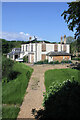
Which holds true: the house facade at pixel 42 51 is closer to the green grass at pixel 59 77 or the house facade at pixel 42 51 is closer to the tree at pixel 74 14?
the green grass at pixel 59 77

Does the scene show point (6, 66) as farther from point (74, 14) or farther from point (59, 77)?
point (74, 14)

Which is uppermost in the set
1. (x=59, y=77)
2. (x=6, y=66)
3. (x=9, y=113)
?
(x=6, y=66)

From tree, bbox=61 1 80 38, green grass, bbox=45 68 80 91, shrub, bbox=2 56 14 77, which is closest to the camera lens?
tree, bbox=61 1 80 38

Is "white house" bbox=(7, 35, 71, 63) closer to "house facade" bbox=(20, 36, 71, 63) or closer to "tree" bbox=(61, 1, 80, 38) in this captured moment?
"house facade" bbox=(20, 36, 71, 63)

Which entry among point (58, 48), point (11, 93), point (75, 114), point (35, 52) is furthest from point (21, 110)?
point (58, 48)

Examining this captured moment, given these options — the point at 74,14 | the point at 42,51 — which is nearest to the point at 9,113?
the point at 74,14

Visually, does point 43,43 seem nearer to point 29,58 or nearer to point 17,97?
point 29,58

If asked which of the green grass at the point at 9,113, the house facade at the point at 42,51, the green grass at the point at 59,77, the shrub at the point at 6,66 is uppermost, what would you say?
the house facade at the point at 42,51

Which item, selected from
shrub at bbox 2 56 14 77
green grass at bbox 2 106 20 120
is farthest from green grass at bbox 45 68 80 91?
shrub at bbox 2 56 14 77

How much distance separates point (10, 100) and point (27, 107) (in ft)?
Answer: 7.49

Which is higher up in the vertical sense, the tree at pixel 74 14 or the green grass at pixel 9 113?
the tree at pixel 74 14

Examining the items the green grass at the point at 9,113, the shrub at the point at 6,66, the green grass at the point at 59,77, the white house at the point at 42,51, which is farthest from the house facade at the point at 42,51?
the green grass at the point at 9,113

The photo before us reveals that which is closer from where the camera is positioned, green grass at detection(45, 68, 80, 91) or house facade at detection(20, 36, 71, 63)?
green grass at detection(45, 68, 80, 91)

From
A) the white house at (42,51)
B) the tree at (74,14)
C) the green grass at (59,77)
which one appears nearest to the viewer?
the tree at (74,14)
